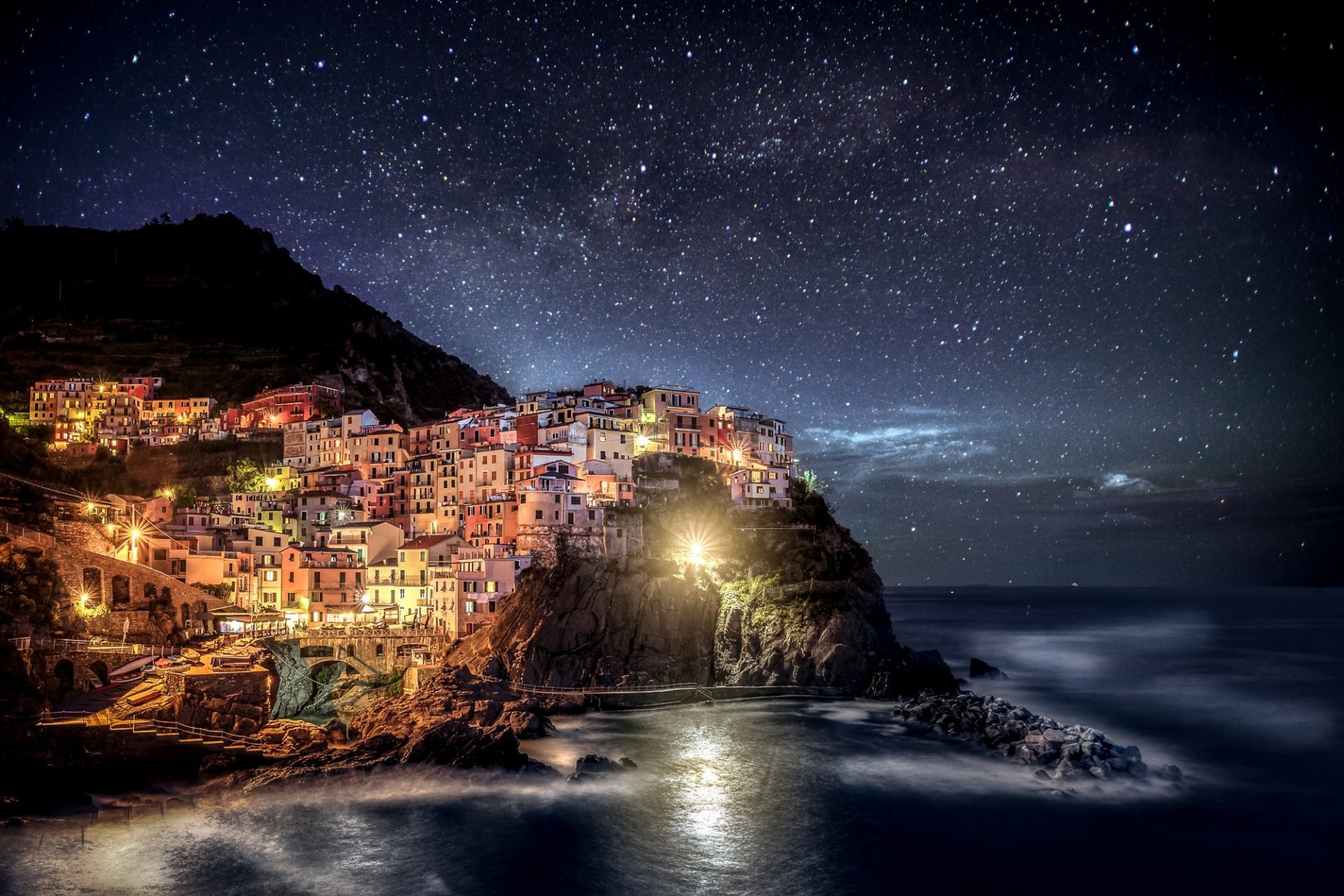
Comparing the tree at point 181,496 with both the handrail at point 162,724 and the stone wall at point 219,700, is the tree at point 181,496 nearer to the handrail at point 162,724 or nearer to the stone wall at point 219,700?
the stone wall at point 219,700

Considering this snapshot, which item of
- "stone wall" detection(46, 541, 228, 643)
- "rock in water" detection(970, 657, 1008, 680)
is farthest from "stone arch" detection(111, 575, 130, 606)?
"rock in water" detection(970, 657, 1008, 680)

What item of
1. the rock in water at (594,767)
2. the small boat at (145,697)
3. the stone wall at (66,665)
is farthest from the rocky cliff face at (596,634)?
the stone wall at (66,665)

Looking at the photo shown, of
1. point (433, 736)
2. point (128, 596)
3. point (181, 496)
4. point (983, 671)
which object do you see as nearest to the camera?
point (433, 736)

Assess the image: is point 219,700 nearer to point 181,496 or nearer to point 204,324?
point 181,496

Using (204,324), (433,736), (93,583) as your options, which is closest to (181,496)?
(93,583)

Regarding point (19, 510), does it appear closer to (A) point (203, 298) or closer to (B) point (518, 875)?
(B) point (518, 875)

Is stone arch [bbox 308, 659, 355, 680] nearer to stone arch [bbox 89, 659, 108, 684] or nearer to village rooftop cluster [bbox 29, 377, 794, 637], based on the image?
village rooftop cluster [bbox 29, 377, 794, 637]
